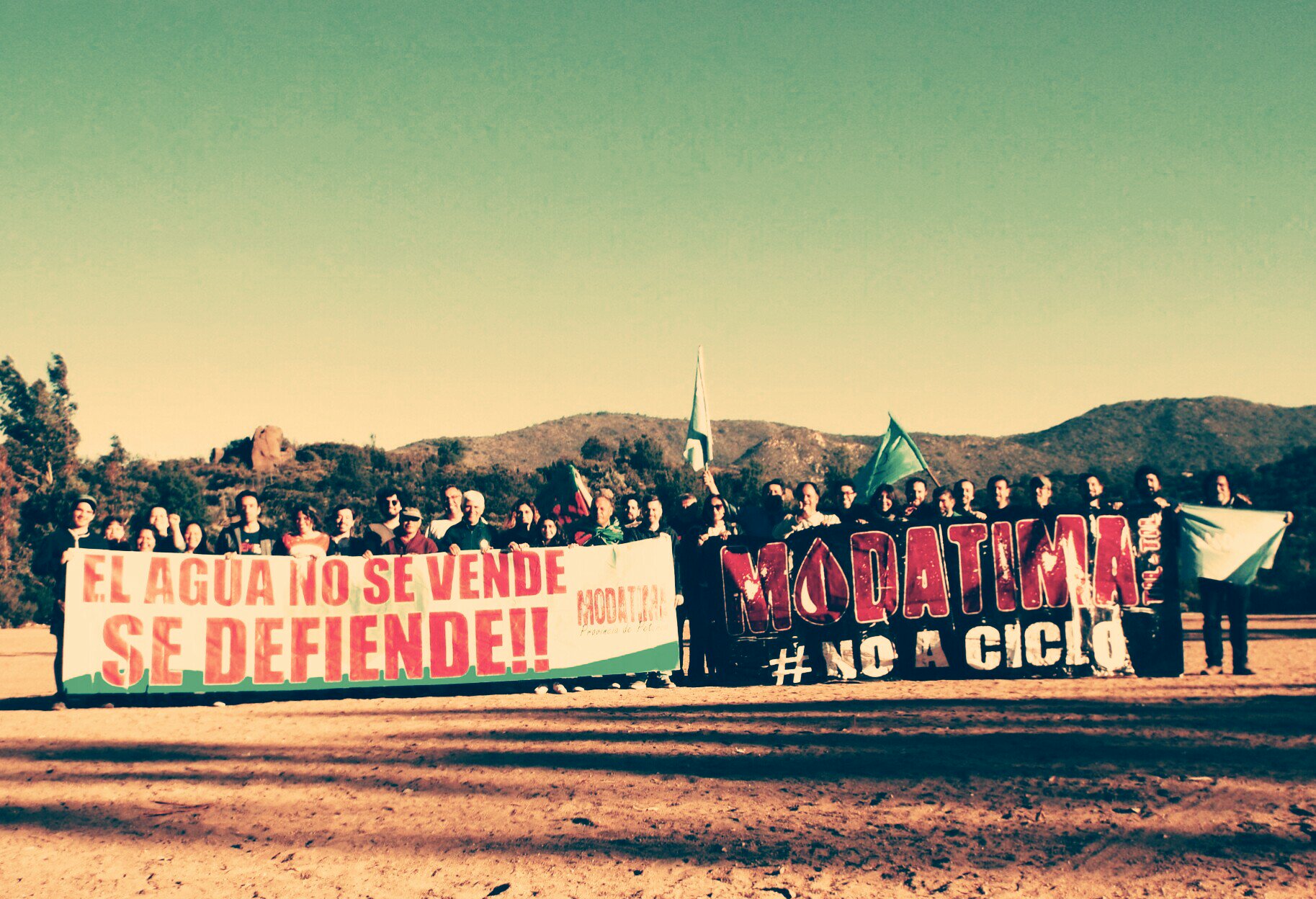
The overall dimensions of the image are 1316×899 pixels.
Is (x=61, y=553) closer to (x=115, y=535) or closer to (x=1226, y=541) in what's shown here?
(x=115, y=535)

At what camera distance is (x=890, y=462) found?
12070 mm

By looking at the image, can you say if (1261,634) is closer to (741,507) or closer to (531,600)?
(741,507)

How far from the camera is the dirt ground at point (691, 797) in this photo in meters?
4.01

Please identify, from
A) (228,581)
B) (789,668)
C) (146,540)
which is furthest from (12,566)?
(789,668)

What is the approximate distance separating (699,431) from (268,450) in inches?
1978

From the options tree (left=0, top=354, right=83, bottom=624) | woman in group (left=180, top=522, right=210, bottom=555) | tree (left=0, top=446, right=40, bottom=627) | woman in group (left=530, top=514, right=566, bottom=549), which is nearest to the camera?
woman in group (left=180, top=522, right=210, bottom=555)

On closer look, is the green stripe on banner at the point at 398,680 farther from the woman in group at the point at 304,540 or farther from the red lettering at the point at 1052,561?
the red lettering at the point at 1052,561

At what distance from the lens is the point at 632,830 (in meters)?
4.59

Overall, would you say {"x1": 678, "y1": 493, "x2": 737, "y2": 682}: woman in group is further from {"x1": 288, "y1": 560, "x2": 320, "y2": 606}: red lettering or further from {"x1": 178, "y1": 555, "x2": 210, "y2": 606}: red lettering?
{"x1": 178, "y1": 555, "x2": 210, "y2": 606}: red lettering

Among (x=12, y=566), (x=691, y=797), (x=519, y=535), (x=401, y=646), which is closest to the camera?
(x=691, y=797)

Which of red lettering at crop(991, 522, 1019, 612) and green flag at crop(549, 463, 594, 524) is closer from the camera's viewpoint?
red lettering at crop(991, 522, 1019, 612)

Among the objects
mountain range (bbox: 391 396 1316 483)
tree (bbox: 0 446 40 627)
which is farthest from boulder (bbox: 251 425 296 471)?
tree (bbox: 0 446 40 627)

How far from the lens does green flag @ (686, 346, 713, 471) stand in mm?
12390

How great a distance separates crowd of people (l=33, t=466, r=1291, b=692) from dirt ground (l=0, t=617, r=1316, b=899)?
1.05m
